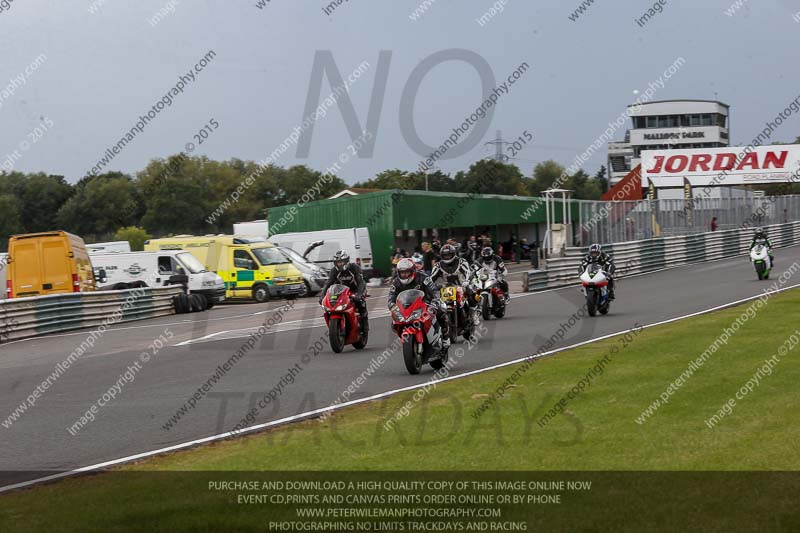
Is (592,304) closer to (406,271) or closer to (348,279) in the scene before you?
(348,279)

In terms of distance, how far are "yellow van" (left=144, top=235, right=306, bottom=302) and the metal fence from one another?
34.5 ft

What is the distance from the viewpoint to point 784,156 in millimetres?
59781

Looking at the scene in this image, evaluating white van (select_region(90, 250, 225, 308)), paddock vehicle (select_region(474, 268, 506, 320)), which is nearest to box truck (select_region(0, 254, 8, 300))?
white van (select_region(90, 250, 225, 308))

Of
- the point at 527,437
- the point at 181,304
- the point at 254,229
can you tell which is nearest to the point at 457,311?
the point at 527,437

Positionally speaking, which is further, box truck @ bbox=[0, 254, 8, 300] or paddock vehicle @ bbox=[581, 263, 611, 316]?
box truck @ bbox=[0, 254, 8, 300]

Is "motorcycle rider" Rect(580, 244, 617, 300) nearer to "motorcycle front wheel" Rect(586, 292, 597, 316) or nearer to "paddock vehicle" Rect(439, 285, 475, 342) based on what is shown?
"motorcycle front wheel" Rect(586, 292, 597, 316)

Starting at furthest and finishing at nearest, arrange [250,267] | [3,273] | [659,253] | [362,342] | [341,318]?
[659,253]
[250,267]
[3,273]
[362,342]
[341,318]

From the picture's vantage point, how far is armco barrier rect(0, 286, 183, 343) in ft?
75.8

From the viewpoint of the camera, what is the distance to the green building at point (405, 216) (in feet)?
155

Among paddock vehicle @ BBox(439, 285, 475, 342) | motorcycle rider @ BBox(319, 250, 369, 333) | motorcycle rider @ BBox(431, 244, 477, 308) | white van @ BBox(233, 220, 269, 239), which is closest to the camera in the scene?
motorcycle rider @ BBox(319, 250, 369, 333)

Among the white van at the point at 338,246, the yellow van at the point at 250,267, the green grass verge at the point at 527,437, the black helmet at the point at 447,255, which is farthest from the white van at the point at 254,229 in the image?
the green grass verge at the point at 527,437

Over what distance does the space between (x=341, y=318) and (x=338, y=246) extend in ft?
83.6

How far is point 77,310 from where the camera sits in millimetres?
25469

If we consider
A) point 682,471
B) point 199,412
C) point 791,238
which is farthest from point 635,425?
point 791,238
